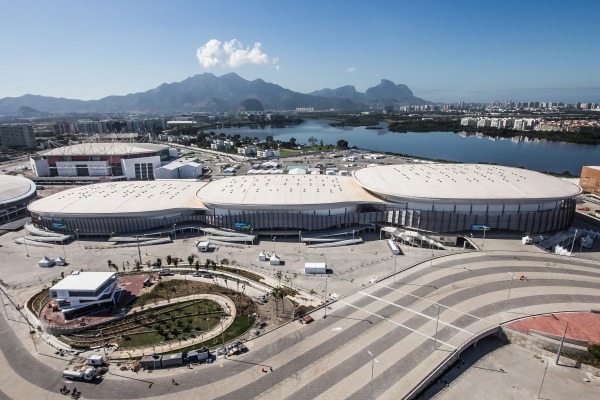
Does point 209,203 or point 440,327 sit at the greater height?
point 209,203

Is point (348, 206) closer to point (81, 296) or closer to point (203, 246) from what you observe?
point (203, 246)

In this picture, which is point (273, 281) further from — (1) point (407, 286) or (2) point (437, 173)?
(2) point (437, 173)

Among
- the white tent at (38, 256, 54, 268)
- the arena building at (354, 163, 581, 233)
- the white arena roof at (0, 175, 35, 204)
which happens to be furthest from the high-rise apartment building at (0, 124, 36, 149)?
the arena building at (354, 163, 581, 233)

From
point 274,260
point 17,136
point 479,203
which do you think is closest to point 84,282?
point 274,260

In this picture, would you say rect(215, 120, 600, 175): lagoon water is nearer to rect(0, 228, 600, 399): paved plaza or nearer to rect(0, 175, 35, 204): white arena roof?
rect(0, 228, 600, 399): paved plaza

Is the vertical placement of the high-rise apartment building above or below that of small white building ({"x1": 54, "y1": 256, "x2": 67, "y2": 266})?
above

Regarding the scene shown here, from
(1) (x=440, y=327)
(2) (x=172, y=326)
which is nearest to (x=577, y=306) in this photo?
(1) (x=440, y=327)
